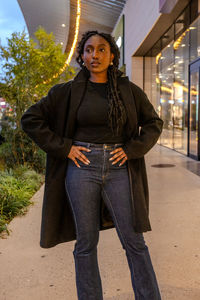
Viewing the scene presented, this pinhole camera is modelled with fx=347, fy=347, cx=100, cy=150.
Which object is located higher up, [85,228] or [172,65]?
[172,65]

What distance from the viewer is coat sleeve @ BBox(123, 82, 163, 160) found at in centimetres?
199

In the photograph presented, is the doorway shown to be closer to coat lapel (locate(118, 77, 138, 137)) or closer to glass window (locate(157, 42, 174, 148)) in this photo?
glass window (locate(157, 42, 174, 148))

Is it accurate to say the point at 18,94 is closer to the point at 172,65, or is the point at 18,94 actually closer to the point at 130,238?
the point at 130,238

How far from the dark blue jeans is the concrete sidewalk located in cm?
59

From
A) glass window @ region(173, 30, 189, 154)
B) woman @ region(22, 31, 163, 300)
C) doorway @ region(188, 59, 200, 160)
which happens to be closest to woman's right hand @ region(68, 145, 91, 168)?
woman @ region(22, 31, 163, 300)

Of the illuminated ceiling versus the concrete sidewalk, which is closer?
the concrete sidewalk

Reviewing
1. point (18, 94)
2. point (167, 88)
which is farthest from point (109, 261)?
point (167, 88)

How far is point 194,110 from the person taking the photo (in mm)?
10688

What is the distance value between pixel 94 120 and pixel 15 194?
133 inches

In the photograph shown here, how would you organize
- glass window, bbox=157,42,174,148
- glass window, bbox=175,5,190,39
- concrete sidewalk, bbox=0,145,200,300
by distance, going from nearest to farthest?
1. concrete sidewalk, bbox=0,145,200,300
2. glass window, bbox=175,5,190,39
3. glass window, bbox=157,42,174,148

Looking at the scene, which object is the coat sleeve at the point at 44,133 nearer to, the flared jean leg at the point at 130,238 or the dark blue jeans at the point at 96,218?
the dark blue jeans at the point at 96,218

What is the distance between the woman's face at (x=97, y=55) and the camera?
2.01 meters

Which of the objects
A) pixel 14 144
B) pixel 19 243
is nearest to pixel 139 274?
pixel 19 243

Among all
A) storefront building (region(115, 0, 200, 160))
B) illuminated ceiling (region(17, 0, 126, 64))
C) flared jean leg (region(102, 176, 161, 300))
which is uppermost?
illuminated ceiling (region(17, 0, 126, 64))
